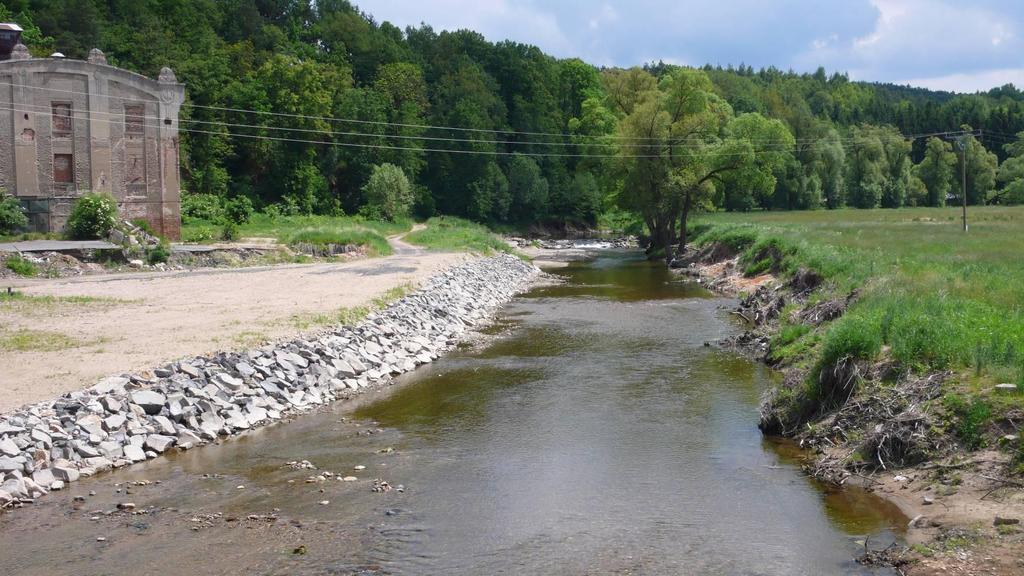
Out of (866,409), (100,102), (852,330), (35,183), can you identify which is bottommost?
(866,409)

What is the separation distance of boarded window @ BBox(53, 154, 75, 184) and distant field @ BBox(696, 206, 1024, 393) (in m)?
38.6

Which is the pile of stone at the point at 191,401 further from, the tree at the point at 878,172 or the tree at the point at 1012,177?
the tree at the point at 878,172

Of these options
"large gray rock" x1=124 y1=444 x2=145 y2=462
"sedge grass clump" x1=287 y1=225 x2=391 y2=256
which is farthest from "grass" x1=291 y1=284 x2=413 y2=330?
"sedge grass clump" x1=287 y1=225 x2=391 y2=256

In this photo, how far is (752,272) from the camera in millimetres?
42469

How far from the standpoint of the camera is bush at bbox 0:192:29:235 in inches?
1665

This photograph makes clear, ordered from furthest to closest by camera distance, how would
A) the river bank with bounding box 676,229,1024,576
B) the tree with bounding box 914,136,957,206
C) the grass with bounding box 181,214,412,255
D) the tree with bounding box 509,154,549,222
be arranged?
the tree with bounding box 914,136,957,206 → the tree with bounding box 509,154,549,222 → the grass with bounding box 181,214,412,255 → the river bank with bounding box 676,229,1024,576

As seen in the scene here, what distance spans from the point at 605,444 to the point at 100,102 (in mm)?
42820

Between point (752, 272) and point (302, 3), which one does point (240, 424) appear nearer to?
point (752, 272)

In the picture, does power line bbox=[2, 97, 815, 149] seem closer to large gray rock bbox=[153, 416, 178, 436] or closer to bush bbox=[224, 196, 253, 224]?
bush bbox=[224, 196, 253, 224]

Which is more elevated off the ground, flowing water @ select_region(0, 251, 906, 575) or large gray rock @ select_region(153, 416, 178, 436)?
large gray rock @ select_region(153, 416, 178, 436)

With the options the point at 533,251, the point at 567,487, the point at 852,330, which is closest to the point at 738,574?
the point at 567,487

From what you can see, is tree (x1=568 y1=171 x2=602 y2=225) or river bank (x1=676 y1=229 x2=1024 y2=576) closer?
river bank (x1=676 y1=229 x2=1024 y2=576)

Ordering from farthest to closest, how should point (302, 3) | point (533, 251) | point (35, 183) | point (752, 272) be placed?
point (302, 3)
point (533, 251)
point (35, 183)
point (752, 272)

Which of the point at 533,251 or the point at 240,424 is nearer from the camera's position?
the point at 240,424
